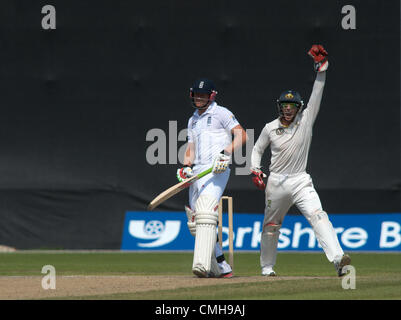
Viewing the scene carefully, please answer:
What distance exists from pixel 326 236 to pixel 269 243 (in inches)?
24.6

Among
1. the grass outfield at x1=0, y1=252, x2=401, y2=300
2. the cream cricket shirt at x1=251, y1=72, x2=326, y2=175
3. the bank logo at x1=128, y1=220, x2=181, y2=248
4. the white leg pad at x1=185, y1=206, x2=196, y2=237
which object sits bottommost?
the grass outfield at x1=0, y1=252, x2=401, y2=300

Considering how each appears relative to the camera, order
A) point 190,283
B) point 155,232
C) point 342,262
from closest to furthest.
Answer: point 190,283 < point 342,262 < point 155,232

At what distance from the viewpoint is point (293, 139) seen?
845cm

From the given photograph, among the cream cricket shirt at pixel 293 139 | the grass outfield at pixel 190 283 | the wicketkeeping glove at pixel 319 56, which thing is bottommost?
the grass outfield at pixel 190 283

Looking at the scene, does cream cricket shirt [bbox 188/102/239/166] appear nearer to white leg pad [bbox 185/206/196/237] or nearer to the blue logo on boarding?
white leg pad [bbox 185/206/196/237]

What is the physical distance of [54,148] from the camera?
13672 millimetres

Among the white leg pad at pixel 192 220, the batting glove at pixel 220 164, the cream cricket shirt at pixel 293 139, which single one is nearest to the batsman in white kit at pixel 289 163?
the cream cricket shirt at pixel 293 139

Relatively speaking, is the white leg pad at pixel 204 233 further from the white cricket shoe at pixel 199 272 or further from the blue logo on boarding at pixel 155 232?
the blue logo on boarding at pixel 155 232

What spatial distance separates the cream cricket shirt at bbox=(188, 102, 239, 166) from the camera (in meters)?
8.35

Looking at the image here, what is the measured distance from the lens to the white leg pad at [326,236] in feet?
26.4

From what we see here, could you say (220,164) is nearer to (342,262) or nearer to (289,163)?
(289,163)

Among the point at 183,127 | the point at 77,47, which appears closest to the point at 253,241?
the point at 183,127

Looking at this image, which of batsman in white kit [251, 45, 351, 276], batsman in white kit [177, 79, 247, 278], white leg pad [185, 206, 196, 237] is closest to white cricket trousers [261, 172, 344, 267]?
batsman in white kit [251, 45, 351, 276]

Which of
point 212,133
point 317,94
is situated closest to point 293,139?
point 317,94
